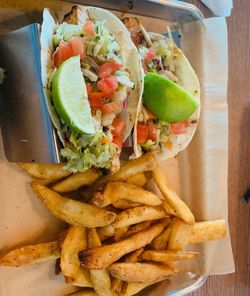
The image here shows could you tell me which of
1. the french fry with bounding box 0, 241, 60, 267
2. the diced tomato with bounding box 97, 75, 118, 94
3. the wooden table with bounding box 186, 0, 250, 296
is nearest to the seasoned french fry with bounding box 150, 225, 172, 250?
the french fry with bounding box 0, 241, 60, 267

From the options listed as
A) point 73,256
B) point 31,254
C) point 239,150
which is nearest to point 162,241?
point 73,256

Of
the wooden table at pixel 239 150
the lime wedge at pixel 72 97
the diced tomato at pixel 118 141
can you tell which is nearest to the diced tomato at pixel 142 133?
the diced tomato at pixel 118 141

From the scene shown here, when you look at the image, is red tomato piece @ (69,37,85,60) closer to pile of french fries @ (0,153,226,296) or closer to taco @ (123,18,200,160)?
taco @ (123,18,200,160)

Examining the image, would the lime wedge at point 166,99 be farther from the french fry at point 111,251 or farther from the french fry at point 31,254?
the french fry at point 31,254

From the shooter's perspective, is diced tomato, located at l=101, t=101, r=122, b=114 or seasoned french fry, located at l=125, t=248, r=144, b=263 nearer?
diced tomato, located at l=101, t=101, r=122, b=114

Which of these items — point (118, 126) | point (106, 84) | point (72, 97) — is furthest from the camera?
point (118, 126)

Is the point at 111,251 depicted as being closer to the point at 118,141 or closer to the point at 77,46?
the point at 118,141
